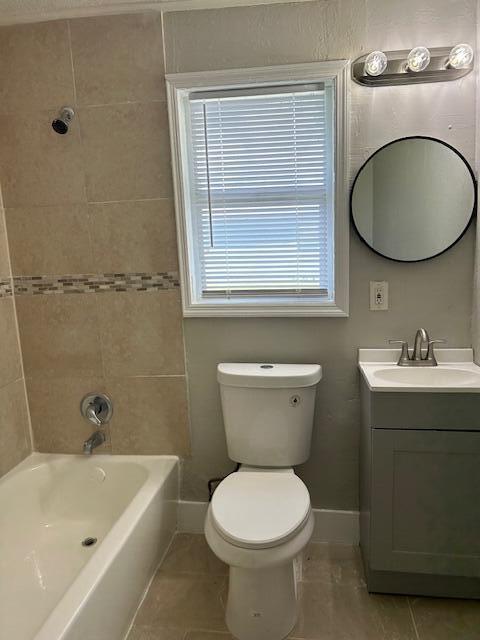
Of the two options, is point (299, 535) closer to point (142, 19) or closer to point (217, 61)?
point (217, 61)

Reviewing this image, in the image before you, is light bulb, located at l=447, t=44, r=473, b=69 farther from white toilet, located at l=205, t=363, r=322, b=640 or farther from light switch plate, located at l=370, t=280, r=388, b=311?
white toilet, located at l=205, t=363, r=322, b=640

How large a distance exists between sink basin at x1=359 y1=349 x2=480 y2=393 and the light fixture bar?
3.50 ft

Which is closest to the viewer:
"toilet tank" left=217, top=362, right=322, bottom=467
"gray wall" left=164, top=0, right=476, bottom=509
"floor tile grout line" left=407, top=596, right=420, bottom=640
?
"floor tile grout line" left=407, top=596, right=420, bottom=640

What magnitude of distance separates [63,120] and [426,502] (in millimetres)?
2084

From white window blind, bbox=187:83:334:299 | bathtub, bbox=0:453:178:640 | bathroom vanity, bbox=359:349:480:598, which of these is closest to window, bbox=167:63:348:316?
white window blind, bbox=187:83:334:299

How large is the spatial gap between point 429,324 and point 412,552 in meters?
0.89

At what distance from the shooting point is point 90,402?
6.78ft

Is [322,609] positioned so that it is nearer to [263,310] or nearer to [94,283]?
[263,310]

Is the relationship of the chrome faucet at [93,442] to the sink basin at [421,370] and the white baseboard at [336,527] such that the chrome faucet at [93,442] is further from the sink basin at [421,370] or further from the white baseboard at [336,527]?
the sink basin at [421,370]

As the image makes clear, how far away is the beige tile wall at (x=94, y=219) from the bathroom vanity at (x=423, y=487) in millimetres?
906

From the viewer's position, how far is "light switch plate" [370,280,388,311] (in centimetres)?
182

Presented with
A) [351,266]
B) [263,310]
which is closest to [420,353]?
[351,266]

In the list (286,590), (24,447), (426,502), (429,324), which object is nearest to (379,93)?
(429,324)

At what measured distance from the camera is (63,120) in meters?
1.81
